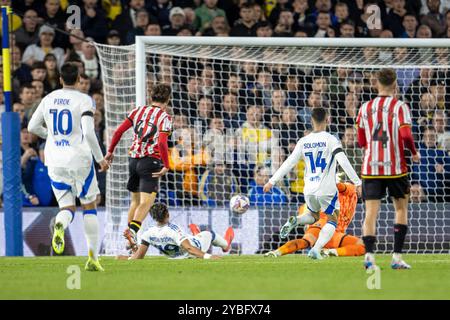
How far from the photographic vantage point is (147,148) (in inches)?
502

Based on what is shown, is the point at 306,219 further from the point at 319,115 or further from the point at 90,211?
the point at 90,211

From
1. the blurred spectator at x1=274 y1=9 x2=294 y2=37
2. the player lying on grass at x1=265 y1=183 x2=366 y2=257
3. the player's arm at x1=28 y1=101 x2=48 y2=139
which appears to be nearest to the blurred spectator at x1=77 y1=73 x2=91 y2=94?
the blurred spectator at x1=274 y1=9 x2=294 y2=37

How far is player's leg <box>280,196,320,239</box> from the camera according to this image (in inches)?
487

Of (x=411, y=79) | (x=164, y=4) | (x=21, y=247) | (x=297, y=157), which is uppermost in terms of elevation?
(x=164, y=4)

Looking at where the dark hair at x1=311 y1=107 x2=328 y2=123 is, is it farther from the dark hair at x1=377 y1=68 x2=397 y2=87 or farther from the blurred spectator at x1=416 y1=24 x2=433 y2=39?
the blurred spectator at x1=416 y1=24 x2=433 y2=39

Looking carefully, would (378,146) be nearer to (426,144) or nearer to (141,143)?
(141,143)

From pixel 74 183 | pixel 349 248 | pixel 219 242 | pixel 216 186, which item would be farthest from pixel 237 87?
pixel 74 183

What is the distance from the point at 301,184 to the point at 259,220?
1.17 m

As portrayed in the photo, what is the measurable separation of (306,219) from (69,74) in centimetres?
392

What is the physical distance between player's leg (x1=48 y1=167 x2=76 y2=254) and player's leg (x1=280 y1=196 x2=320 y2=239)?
3136 mm

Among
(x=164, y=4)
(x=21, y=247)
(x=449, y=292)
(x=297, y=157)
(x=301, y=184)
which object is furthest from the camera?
(x=164, y=4)

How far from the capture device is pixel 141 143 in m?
12.8

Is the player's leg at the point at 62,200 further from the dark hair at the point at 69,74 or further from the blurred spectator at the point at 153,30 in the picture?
the blurred spectator at the point at 153,30

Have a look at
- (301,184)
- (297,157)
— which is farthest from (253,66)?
(297,157)
